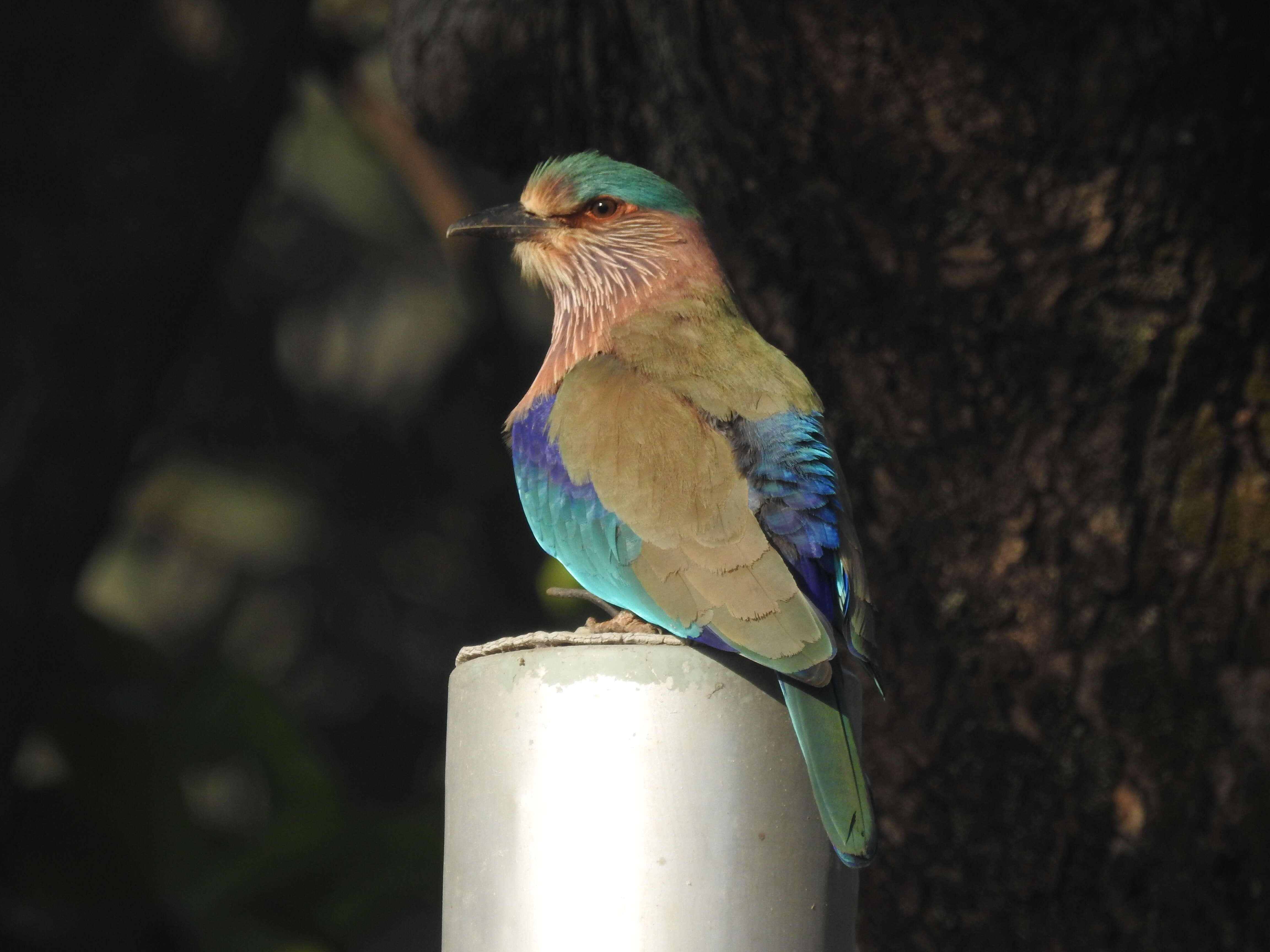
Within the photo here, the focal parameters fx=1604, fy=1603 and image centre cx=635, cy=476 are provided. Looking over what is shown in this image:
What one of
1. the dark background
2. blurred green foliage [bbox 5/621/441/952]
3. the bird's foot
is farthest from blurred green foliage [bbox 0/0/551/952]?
the bird's foot

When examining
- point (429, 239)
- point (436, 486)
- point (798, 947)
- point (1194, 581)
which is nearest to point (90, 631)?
point (436, 486)

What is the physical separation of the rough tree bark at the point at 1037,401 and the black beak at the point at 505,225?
537mm

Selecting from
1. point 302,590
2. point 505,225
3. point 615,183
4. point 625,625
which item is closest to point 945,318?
point 615,183

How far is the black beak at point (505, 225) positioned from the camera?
3.97 m

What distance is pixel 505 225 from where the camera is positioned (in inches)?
157

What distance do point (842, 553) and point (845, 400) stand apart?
1.29 meters

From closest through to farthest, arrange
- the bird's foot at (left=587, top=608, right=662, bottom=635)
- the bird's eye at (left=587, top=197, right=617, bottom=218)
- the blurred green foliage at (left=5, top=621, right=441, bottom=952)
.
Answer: the bird's foot at (left=587, top=608, right=662, bottom=635) → the bird's eye at (left=587, top=197, right=617, bottom=218) → the blurred green foliage at (left=5, top=621, right=441, bottom=952)

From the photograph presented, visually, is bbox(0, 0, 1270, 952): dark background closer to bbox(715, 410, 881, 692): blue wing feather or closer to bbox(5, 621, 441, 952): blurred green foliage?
bbox(5, 621, 441, 952): blurred green foliage

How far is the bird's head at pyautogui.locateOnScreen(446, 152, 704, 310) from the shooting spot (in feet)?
12.8

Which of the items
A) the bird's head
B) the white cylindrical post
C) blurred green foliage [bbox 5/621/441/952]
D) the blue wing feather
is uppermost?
the bird's head

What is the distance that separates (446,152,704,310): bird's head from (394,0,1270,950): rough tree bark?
0.33 metres

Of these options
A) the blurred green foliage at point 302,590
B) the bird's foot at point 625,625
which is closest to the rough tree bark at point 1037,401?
the bird's foot at point 625,625

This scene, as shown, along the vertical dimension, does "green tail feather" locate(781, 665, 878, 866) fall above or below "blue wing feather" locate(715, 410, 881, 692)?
below

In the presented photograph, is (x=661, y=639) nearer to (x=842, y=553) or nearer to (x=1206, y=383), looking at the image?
(x=842, y=553)
